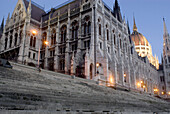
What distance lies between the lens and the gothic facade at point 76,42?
3844 centimetres

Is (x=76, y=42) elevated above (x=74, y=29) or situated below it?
below

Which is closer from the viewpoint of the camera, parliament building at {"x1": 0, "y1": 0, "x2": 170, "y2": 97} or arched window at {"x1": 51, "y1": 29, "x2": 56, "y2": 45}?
parliament building at {"x1": 0, "y1": 0, "x2": 170, "y2": 97}

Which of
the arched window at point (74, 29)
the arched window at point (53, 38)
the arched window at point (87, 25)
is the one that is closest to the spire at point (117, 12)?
the arched window at point (87, 25)

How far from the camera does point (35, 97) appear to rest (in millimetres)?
10672

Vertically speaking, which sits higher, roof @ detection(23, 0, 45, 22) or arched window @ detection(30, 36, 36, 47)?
roof @ detection(23, 0, 45, 22)

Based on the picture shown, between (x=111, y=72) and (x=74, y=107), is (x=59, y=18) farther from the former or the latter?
(x=74, y=107)

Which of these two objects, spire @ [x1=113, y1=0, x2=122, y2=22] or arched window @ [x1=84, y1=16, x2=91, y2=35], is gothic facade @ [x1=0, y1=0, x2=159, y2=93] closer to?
arched window @ [x1=84, y1=16, x2=91, y2=35]

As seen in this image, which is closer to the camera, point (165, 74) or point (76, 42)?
point (76, 42)

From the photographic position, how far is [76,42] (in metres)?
41.9

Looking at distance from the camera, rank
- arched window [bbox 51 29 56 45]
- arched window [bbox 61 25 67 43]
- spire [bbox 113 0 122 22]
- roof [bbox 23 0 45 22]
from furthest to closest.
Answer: spire [bbox 113 0 122 22] → roof [bbox 23 0 45 22] → arched window [bbox 51 29 56 45] → arched window [bbox 61 25 67 43]

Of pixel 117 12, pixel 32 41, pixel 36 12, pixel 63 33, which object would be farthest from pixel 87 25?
pixel 36 12

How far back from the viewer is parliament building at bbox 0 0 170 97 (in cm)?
3844

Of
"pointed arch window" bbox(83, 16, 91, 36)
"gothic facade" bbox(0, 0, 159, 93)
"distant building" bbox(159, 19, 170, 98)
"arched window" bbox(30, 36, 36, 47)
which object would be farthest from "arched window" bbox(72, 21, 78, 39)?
"distant building" bbox(159, 19, 170, 98)

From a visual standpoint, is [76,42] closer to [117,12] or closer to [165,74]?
[117,12]
